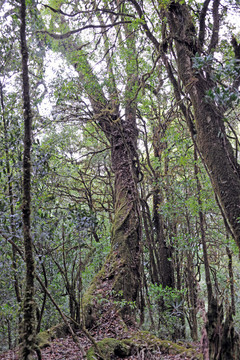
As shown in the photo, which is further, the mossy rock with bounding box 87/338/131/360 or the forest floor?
the forest floor

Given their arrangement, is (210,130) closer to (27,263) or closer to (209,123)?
(209,123)

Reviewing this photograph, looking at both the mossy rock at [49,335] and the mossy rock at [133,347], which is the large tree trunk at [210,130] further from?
the mossy rock at [49,335]

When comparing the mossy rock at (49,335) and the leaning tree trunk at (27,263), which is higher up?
the leaning tree trunk at (27,263)

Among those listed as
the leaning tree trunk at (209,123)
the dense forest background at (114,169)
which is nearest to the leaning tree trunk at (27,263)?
the dense forest background at (114,169)

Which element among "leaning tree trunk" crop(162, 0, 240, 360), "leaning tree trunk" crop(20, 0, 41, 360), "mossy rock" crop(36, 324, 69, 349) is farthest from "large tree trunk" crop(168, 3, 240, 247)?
"mossy rock" crop(36, 324, 69, 349)

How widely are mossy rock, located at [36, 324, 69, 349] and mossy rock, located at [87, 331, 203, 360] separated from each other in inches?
38.2

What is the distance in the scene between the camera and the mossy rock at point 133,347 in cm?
345

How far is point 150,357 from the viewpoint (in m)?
3.62

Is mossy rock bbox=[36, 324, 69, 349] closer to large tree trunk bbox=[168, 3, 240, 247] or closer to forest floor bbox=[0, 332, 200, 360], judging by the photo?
forest floor bbox=[0, 332, 200, 360]

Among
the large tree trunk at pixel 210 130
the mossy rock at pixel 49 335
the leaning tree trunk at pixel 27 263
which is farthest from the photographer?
the mossy rock at pixel 49 335

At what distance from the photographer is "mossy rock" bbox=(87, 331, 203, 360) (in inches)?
136

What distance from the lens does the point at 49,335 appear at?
4.41 m

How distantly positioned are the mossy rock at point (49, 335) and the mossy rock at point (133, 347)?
970mm

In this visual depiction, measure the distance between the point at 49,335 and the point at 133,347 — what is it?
1.42 m
